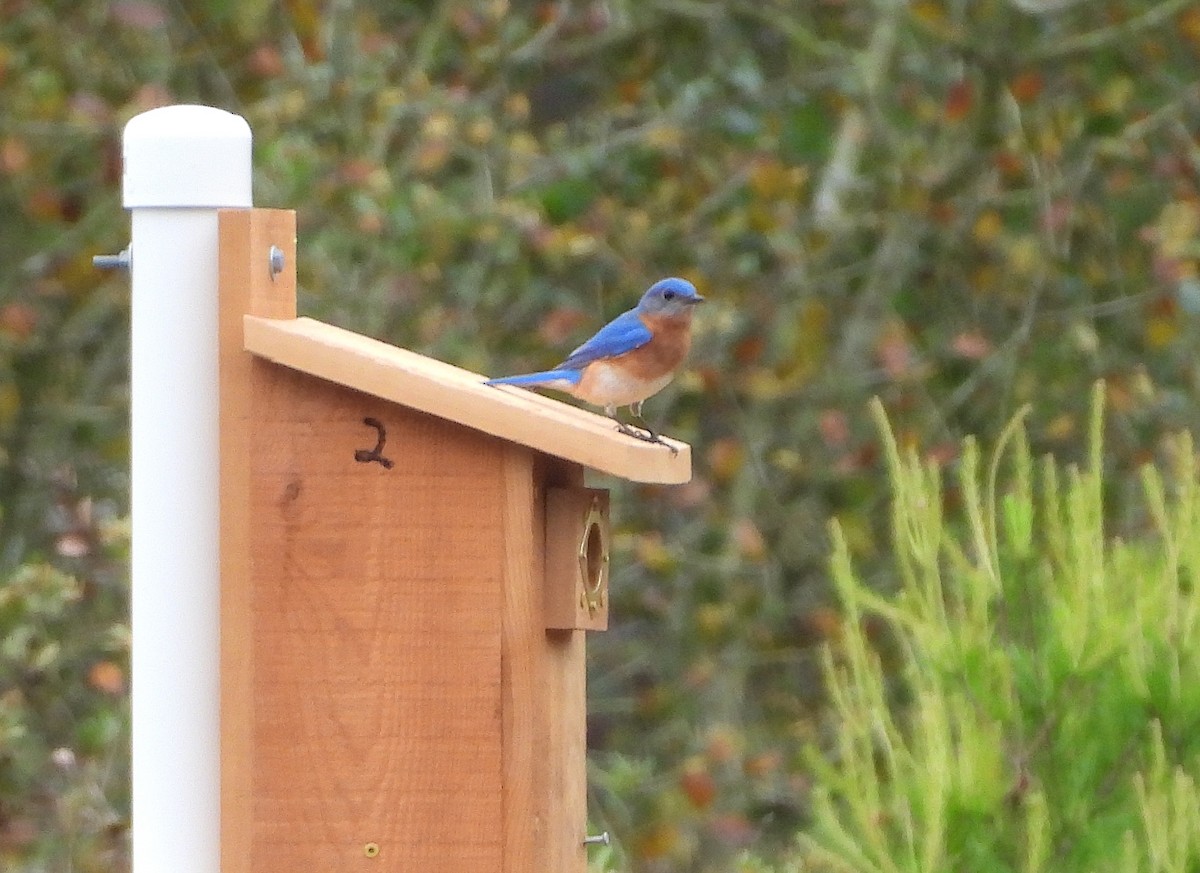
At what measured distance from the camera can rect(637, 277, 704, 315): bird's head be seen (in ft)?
10.9

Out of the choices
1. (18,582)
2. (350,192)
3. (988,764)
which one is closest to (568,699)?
(988,764)

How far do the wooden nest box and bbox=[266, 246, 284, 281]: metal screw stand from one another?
2cm

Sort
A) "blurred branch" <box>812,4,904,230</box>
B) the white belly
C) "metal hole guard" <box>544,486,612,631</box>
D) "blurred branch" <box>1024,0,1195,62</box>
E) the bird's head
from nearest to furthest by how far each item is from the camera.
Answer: "metal hole guard" <box>544,486,612,631</box> → the white belly → the bird's head → "blurred branch" <box>812,4,904,230</box> → "blurred branch" <box>1024,0,1195,62</box>

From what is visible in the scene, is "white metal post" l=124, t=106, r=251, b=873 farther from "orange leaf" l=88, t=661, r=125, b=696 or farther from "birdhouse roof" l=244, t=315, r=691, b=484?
"orange leaf" l=88, t=661, r=125, b=696

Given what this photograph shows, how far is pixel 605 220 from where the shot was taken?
5574 millimetres

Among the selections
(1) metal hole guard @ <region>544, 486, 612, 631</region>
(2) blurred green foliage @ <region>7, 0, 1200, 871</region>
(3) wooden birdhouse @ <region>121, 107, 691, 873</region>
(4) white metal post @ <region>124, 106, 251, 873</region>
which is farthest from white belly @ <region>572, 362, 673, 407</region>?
(2) blurred green foliage @ <region>7, 0, 1200, 871</region>

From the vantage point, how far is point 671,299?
11.0 ft

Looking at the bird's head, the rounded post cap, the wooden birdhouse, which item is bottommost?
the wooden birdhouse

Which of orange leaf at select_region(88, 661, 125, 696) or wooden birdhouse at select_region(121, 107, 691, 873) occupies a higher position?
wooden birdhouse at select_region(121, 107, 691, 873)

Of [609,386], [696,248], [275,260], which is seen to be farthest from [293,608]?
[696,248]

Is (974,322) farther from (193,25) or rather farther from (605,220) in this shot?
(193,25)

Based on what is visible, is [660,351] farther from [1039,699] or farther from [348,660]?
[348,660]

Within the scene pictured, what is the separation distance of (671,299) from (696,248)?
2.35m

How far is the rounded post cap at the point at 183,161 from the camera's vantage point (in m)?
2.43
